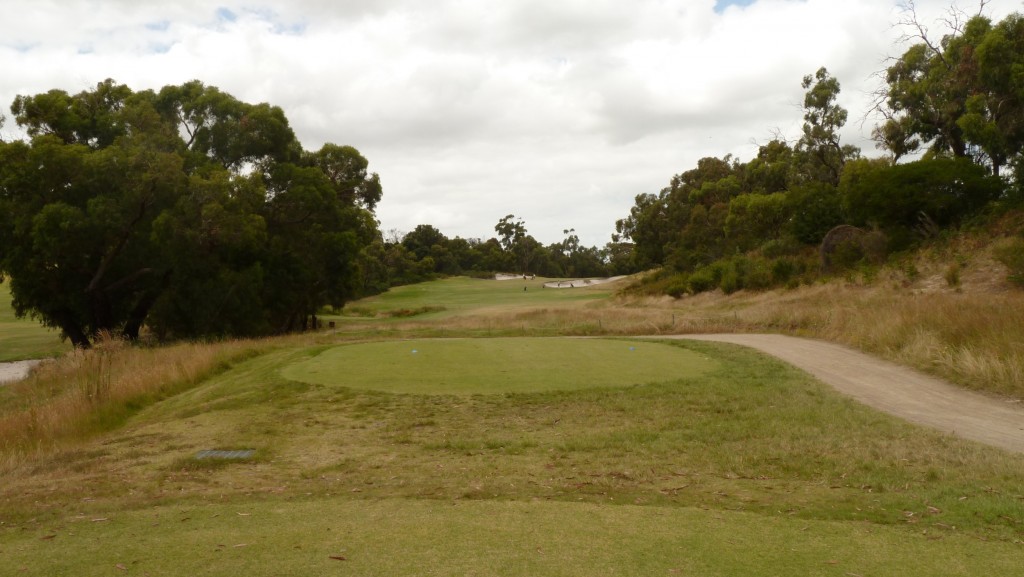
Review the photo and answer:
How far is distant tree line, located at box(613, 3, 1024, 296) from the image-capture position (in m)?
31.7

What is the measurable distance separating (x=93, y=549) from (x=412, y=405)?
671cm

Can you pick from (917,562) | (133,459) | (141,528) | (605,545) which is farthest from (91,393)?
(917,562)

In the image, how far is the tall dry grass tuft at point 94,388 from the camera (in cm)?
1074

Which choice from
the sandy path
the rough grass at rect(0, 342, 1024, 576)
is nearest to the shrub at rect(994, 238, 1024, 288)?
the rough grass at rect(0, 342, 1024, 576)

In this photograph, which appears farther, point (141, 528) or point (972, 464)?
point (972, 464)

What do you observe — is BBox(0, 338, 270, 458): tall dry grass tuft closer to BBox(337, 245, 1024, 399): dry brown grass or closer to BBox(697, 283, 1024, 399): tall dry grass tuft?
BBox(337, 245, 1024, 399): dry brown grass

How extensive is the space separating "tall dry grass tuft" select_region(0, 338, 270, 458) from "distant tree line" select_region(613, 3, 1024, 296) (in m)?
29.3

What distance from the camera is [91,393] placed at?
42.3ft

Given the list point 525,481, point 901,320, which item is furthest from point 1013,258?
point 525,481

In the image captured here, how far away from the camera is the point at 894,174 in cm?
3406

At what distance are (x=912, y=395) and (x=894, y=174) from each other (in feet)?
86.1

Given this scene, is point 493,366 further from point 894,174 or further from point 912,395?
point 894,174

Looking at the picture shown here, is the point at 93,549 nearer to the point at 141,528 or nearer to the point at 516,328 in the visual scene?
the point at 141,528

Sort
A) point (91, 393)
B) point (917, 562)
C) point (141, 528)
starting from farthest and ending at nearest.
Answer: point (91, 393), point (141, 528), point (917, 562)
